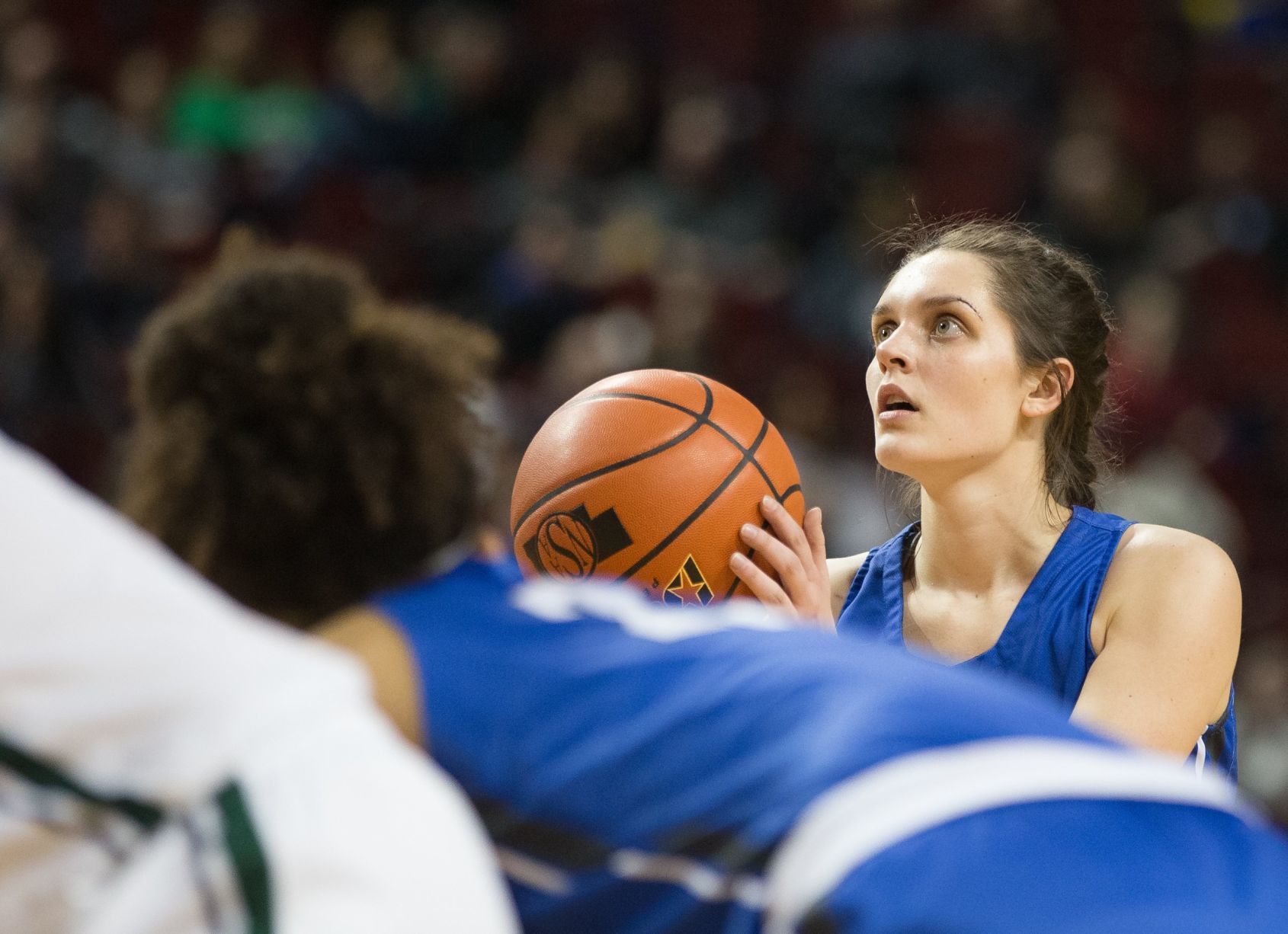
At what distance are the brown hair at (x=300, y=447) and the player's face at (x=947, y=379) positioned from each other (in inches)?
53.9

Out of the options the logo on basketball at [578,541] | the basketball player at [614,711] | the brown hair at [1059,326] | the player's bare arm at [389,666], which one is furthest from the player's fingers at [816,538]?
the player's bare arm at [389,666]

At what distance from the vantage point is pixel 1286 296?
6992mm

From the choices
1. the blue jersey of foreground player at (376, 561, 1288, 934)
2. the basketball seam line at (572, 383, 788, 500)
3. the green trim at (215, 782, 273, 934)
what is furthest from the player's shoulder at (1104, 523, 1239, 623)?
the green trim at (215, 782, 273, 934)

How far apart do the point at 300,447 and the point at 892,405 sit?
156 cm

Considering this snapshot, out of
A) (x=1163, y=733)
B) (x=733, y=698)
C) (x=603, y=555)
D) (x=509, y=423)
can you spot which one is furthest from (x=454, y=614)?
(x=509, y=423)

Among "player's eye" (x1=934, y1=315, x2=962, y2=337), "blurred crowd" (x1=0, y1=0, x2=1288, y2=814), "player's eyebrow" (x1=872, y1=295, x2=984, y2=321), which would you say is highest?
"player's eyebrow" (x1=872, y1=295, x2=984, y2=321)

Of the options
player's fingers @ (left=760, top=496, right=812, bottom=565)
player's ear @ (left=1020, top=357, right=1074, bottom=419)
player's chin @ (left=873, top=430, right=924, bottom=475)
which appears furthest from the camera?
player's ear @ (left=1020, top=357, right=1074, bottom=419)

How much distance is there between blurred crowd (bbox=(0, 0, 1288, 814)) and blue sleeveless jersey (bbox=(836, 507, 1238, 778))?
3.24 metres

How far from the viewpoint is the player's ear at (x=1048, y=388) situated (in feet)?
9.19

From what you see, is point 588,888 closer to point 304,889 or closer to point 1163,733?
point 304,889

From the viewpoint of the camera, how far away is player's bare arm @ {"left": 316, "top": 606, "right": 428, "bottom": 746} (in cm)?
135

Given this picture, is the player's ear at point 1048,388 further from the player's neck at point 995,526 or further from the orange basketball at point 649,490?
the orange basketball at point 649,490

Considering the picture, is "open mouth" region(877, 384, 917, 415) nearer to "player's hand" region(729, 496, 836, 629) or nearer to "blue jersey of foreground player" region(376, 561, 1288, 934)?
"player's hand" region(729, 496, 836, 629)

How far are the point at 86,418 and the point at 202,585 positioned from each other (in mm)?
6116
